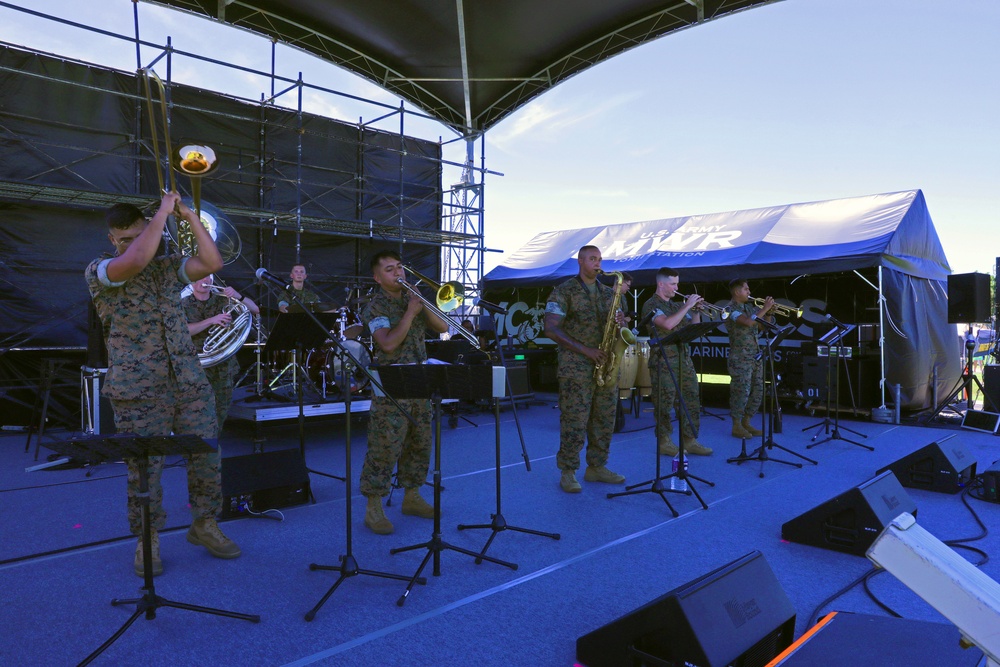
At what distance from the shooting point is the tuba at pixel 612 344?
5684 mm

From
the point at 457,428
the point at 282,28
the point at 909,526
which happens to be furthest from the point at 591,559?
the point at 282,28

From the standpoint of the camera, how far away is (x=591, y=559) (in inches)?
159

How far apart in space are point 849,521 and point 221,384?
5.09 metres

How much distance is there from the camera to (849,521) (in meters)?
4.15

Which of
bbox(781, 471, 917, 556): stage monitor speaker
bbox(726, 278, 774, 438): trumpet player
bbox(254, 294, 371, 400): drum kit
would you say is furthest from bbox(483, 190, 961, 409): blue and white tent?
bbox(781, 471, 917, 556): stage monitor speaker

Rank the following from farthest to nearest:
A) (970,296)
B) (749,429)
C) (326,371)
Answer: (970,296), (326,371), (749,429)

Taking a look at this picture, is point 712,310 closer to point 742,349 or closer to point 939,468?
point 742,349

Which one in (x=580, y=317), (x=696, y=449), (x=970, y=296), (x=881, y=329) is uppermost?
(x=970, y=296)

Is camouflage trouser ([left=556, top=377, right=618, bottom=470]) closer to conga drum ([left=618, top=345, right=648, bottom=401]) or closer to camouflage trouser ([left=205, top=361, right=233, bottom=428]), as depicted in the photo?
camouflage trouser ([left=205, top=361, right=233, bottom=428])

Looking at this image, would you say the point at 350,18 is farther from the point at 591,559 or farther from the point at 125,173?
the point at 591,559

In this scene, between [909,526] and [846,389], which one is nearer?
[909,526]

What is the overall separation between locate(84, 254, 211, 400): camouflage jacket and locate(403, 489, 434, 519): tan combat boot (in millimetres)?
1922

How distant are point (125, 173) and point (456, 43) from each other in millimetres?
6661

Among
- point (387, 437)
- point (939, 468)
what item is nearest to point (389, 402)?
point (387, 437)
